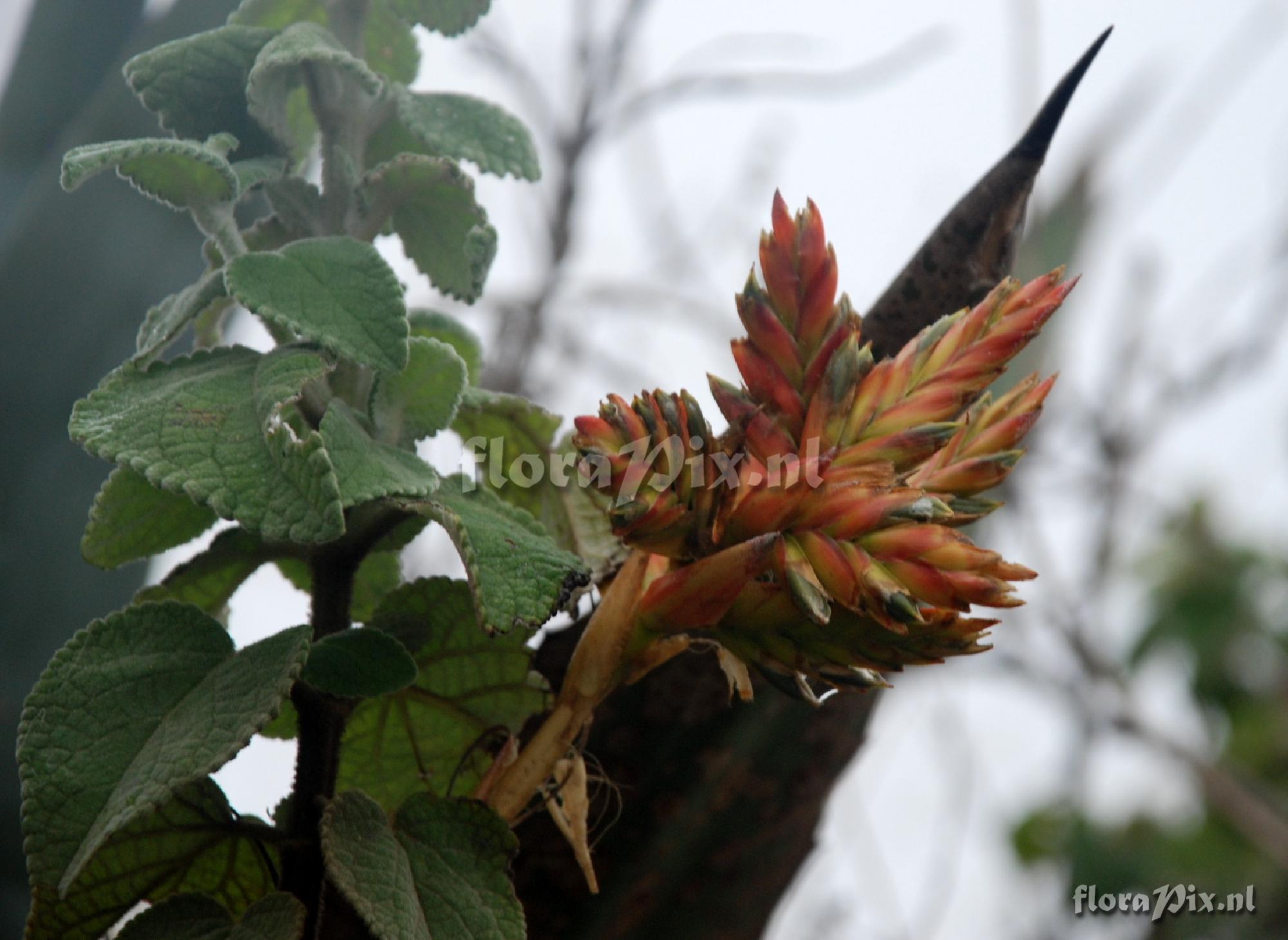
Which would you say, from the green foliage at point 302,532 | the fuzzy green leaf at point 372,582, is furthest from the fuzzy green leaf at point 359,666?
the fuzzy green leaf at point 372,582

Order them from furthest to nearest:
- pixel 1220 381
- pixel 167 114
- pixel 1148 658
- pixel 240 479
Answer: pixel 1148 658 < pixel 1220 381 < pixel 167 114 < pixel 240 479

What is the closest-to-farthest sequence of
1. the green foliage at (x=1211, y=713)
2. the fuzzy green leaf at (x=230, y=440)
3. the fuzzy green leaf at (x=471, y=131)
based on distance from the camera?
the fuzzy green leaf at (x=230, y=440) → the fuzzy green leaf at (x=471, y=131) → the green foliage at (x=1211, y=713)

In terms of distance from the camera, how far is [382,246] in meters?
0.50

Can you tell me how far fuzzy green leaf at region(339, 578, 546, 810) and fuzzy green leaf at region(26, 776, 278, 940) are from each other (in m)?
0.05

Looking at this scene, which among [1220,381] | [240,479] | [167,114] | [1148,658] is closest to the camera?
[240,479]

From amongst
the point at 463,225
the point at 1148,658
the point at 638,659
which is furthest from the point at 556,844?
the point at 1148,658

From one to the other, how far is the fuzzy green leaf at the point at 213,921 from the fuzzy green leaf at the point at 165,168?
8.8 inches

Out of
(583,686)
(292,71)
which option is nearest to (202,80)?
(292,71)

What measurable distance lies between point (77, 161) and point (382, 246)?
0.53 ft

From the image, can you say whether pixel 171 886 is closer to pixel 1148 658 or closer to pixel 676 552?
pixel 676 552

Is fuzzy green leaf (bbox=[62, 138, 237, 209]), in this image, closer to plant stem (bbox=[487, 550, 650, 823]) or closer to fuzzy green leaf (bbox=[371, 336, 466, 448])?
fuzzy green leaf (bbox=[371, 336, 466, 448])

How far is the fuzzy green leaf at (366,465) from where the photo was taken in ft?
1.02

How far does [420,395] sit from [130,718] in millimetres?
137

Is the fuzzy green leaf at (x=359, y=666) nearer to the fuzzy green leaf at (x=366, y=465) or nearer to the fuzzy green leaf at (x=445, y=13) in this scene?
the fuzzy green leaf at (x=366, y=465)
